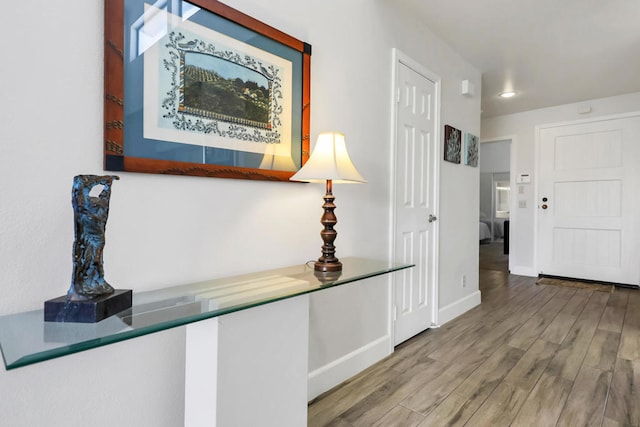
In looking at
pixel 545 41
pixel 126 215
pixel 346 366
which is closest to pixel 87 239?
pixel 126 215

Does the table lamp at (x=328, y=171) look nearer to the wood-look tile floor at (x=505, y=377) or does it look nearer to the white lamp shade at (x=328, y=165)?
the white lamp shade at (x=328, y=165)

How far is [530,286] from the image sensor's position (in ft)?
14.1

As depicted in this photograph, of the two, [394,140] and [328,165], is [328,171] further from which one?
[394,140]

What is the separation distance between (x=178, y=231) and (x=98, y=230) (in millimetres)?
379

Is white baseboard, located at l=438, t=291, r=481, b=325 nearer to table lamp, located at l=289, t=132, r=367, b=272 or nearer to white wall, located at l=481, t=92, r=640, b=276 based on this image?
table lamp, located at l=289, t=132, r=367, b=272

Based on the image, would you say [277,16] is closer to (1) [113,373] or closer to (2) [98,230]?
(2) [98,230]

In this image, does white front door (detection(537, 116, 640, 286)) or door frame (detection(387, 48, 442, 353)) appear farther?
white front door (detection(537, 116, 640, 286))

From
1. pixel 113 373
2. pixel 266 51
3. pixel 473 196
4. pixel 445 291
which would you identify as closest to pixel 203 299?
pixel 113 373

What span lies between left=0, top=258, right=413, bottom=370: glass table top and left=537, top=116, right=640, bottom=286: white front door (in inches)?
178

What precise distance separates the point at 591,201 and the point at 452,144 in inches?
112

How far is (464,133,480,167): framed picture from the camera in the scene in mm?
3270

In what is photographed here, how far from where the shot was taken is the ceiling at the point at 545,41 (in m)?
2.37

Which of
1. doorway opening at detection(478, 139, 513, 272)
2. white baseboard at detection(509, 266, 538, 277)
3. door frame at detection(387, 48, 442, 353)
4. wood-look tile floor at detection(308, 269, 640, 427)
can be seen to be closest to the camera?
wood-look tile floor at detection(308, 269, 640, 427)

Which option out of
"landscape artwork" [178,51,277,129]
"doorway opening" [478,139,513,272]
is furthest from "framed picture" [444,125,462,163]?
Answer: "doorway opening" [478,139,513,272]
